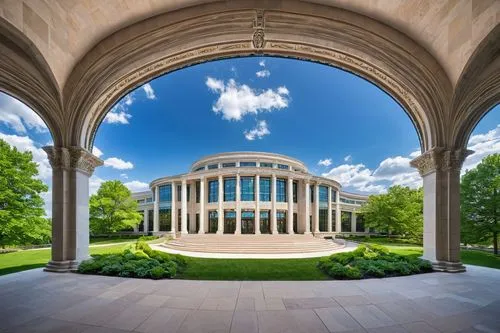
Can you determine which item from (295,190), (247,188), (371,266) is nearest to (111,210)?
(247,188)

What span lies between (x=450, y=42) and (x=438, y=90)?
232 centimetres

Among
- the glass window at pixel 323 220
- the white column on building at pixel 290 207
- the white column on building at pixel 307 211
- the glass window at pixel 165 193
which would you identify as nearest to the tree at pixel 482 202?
the white column on building at pixel 290 207

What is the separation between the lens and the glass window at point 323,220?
4888 cm

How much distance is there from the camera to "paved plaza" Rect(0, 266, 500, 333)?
5461mm

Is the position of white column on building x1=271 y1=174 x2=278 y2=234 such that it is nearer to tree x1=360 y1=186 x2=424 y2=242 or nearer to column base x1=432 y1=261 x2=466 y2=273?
tree x1=360 y1=186 x2=424 y2=242

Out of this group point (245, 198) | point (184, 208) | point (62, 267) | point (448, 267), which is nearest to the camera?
point (62, 267)

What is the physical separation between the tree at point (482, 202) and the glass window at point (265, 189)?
26.6 m

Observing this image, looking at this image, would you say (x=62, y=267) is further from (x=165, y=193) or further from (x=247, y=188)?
(x=165, y=193)

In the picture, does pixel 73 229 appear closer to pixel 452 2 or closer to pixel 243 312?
pixel 243 312

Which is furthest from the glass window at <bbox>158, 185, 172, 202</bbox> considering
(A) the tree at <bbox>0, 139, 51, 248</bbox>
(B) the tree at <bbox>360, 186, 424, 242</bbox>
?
(B) the tree at <bbox>360, 186, 424, 242</bbox>

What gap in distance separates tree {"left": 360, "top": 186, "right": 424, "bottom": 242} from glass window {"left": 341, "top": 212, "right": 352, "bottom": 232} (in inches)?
732

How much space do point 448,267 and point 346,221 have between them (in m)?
50.8

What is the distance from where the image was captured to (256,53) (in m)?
11.3

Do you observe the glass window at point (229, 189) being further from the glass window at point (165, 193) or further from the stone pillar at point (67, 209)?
the stone pillar at point (67, 209)
